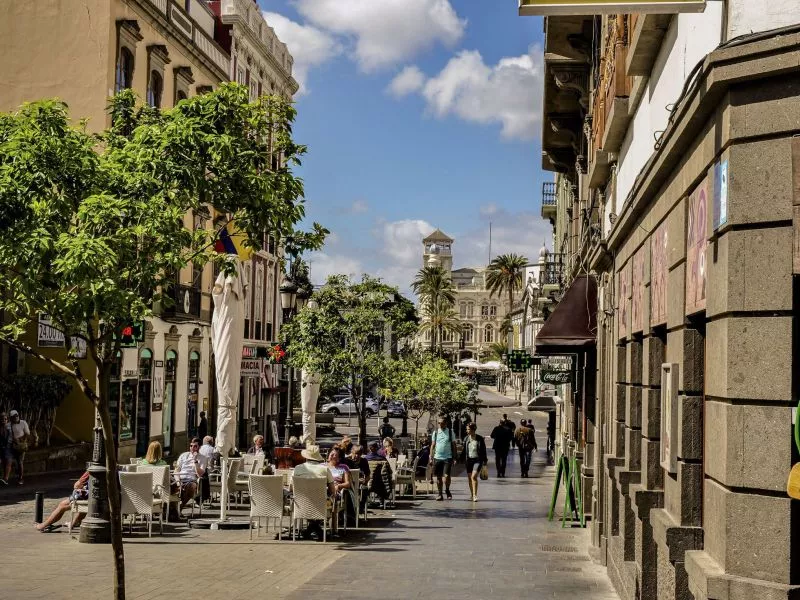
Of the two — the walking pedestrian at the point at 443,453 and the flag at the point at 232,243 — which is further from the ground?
the flag at the point at 232,243

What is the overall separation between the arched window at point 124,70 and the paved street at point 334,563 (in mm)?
15585

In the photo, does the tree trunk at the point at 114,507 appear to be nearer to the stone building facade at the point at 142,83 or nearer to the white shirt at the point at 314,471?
the white shirt at the point at 314,471

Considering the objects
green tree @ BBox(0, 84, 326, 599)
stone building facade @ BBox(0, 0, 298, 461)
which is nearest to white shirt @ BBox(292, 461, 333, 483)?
green tree @ BBox(0, 84, 326, 599)

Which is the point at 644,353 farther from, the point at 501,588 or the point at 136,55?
the point at 136,55

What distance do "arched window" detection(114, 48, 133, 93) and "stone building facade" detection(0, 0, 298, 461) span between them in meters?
0.04

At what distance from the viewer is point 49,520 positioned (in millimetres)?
16344

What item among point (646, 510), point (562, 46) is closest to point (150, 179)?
point (646, 510)

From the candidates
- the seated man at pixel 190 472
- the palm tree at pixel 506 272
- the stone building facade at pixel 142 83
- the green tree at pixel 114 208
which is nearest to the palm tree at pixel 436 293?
the palm tree at pixel 506 272

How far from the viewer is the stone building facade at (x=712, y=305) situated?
5.87 m

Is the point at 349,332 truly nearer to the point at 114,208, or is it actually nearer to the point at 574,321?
the point at 574,321

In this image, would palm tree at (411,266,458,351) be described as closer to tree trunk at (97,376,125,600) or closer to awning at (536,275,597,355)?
awning at (536,275,597,355)

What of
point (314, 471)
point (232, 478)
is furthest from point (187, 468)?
point (314, 471)

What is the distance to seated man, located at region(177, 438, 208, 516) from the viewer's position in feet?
60.1

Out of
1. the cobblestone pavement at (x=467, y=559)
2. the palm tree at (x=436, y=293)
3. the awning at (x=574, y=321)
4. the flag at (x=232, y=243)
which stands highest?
the palm tree at (x=436, y=293)
